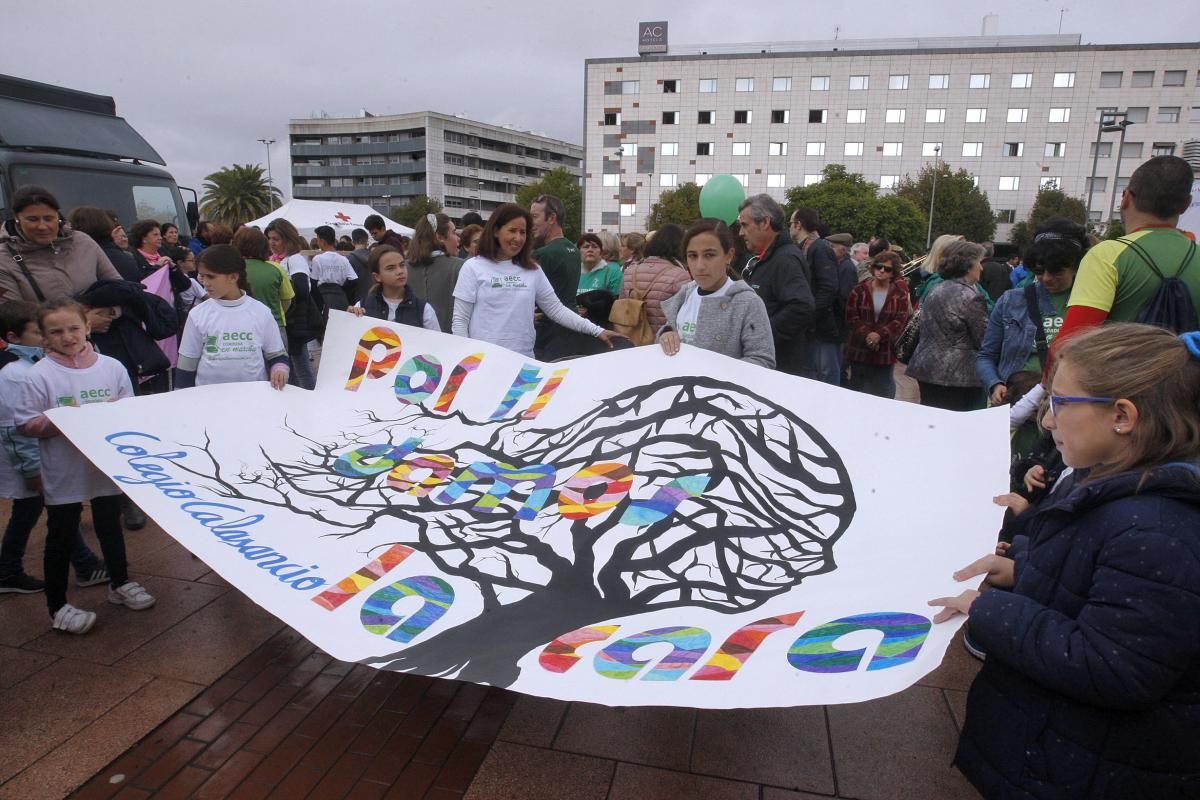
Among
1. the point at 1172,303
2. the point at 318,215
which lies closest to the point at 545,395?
the point at 1172,303

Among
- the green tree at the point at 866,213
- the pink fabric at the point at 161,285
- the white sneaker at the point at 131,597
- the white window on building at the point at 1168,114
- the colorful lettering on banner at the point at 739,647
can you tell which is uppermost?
the white window on building at the point at 1168,114

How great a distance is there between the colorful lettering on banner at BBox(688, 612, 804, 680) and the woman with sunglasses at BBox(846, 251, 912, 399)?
4.25m

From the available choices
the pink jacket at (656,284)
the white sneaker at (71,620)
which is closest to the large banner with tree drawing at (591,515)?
the white sneaker at (71,620)

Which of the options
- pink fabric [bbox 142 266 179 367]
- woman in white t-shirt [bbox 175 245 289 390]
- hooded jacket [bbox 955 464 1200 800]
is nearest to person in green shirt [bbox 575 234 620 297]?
woman in white t-shirt [bbox 175 245 289 390]

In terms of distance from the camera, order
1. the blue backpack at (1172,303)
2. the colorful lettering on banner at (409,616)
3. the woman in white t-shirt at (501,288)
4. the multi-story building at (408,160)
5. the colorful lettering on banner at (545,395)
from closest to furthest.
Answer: the colorful lettering on banner at (409,616) → the blue backpack at (1172,303) → the colorful lettering on banner at (545,395) → the woman in white t-shirt at (501,288) → the multi-story building at (408,160)

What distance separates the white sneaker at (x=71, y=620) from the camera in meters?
3.12

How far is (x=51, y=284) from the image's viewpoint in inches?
163

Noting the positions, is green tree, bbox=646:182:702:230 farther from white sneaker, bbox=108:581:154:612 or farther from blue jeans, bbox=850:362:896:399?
white sneaker, bbox=108:581:154:612

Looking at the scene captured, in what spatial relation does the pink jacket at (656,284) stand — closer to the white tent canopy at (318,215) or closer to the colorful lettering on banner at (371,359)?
the colorful lettering on banner at (371,359)

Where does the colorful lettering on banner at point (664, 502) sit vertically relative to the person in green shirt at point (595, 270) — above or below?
below

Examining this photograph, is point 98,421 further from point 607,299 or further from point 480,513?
point 607,299

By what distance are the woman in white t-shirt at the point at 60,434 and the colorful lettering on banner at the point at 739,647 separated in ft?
8.96

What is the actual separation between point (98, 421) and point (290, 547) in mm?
1190

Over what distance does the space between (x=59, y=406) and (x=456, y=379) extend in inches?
68.5
